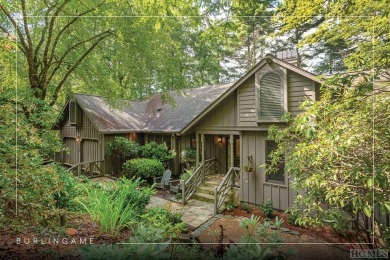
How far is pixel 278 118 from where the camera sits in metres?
2.37

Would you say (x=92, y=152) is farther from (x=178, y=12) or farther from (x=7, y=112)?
(x=178, y=12)

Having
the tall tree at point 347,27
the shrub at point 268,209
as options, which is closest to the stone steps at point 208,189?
the shrub at point 268,209

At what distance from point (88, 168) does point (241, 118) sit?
2.24m

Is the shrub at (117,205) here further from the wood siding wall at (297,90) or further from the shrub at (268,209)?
the wood siding wall at (297,90)

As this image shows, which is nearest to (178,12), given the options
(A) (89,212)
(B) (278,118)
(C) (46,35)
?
(C) (46,35)

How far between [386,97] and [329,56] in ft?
1.94

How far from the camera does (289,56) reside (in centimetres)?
186

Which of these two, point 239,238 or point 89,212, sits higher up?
point 89,212

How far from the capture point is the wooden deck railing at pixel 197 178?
2.67 metres

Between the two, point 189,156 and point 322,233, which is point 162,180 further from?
point 322,233

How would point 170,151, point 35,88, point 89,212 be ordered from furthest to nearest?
point 170,151 < point 35,88 < point 89,212

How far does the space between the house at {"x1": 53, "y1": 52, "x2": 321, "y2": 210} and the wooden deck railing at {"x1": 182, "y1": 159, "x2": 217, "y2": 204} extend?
0.93 ft

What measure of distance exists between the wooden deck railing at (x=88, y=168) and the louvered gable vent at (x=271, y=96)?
2.14m

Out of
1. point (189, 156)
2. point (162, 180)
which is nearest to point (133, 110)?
point (162, 180)
